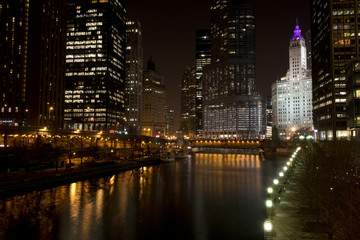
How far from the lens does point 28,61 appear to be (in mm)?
148875

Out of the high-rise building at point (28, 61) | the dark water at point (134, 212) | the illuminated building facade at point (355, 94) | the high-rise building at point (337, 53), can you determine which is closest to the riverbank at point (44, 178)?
the dark water at point (134, 212)

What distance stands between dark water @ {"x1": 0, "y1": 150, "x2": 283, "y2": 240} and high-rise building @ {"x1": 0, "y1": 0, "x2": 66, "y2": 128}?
10932cm

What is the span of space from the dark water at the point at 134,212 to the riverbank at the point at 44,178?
2097mm

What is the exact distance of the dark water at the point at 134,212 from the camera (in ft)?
91.9

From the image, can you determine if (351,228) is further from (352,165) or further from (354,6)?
(354,6)

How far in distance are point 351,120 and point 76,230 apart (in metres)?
94.6

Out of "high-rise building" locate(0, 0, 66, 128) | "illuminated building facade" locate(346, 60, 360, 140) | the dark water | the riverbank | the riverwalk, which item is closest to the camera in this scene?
the riverwalk

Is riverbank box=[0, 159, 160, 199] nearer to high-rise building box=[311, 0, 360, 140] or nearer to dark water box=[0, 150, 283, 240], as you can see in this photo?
dark water box=[0, 150, 283, 240]

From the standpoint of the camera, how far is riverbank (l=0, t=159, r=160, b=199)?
4188cm

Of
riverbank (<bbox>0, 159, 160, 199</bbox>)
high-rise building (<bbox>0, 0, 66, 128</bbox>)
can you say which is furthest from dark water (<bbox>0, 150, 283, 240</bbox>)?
high-rise building (<bbox>0, 0, 66, 128</bbox>)

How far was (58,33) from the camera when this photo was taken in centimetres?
16088

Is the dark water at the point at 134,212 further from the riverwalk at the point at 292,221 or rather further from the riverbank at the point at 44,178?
the riverwalk at the point at 292,221

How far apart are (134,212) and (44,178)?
20.9 m

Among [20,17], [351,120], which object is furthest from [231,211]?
[20,17]
